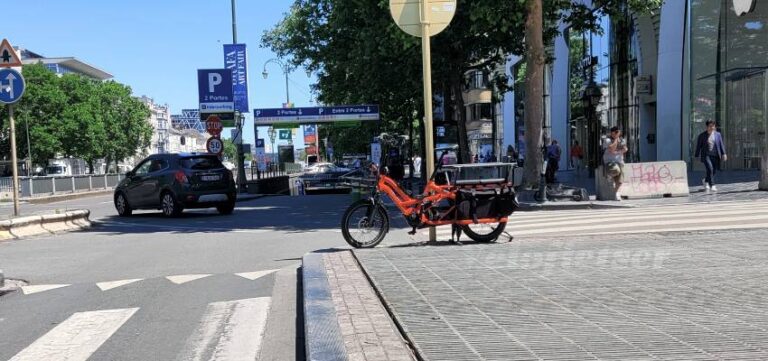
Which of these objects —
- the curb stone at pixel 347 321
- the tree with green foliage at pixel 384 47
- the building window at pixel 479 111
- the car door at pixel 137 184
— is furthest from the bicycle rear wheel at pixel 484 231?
the building window at pixel 479 111

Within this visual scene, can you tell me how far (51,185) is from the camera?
33.7 meters

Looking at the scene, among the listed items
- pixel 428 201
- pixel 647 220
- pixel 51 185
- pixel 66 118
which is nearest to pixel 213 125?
pixel 51 185

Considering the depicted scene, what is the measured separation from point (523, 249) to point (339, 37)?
2070 cm

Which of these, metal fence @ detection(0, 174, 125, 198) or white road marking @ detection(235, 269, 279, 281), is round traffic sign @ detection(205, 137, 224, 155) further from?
white road marking @ detection(235, 269, 279, 281)

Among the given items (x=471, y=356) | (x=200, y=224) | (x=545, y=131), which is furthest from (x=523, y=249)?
(x=545, y=131)

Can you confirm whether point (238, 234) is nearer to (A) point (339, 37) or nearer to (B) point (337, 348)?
(B) point (337, 348)

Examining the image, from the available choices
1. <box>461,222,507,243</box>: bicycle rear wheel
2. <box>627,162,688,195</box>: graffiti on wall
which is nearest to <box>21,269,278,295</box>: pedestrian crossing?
<box>461,222,507,243</box>: bicycle rear wheel

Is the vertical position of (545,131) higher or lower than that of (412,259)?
higher

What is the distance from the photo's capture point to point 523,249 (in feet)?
25.9

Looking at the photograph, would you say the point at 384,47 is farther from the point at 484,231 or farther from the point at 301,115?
the point at 301,115

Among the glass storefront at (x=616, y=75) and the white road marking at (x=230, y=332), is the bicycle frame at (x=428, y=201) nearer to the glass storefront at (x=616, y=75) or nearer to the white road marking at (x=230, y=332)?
the white road marking at (x=230, y=332)

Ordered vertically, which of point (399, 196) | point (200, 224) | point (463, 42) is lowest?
point (200, 224)

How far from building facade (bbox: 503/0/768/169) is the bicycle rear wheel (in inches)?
552

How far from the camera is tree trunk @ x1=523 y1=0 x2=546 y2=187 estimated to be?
15984 millimetres
